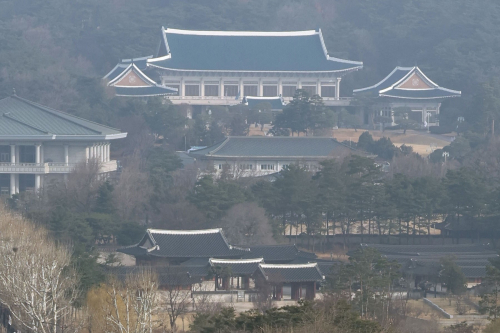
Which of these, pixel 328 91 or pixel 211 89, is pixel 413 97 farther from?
pixel 211 89

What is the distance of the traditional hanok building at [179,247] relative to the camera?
1331 inches

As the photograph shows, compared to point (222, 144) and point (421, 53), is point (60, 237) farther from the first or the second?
point (421, 53)

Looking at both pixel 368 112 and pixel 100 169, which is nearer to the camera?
pixel 100 169

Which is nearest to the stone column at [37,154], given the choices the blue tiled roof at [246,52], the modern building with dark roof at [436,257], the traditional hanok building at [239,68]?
the traditional hanok building at [239,68]

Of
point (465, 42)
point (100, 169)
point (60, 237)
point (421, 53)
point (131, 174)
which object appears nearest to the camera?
point (60, 237)

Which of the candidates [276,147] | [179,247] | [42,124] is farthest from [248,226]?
[42,124]

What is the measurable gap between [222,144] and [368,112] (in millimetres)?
15647

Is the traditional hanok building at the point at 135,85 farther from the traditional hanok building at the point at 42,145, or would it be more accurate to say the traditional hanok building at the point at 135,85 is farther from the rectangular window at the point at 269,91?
the traditional hanok building at the point at 42,145

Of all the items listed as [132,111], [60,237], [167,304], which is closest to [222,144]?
[132,111]

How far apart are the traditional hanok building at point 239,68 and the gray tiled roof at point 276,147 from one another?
496 inches

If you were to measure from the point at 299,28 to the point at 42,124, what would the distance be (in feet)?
119

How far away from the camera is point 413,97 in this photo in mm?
60250

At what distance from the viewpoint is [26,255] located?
24.0 meters

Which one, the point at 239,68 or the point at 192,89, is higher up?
the point at 239,68
